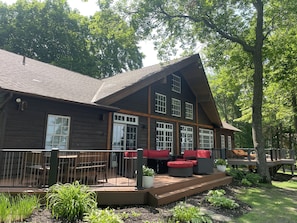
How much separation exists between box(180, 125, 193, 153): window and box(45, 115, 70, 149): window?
7.81 metres

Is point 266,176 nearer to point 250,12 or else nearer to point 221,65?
point 221,65

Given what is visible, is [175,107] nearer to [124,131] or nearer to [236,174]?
[124,131]

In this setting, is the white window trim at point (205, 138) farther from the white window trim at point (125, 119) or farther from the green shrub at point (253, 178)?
the white window trim at point (125, 119)

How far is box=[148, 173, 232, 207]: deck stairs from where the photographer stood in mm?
5502

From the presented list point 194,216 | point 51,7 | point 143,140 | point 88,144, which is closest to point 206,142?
point 143,140

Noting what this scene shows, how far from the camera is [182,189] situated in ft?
21.8

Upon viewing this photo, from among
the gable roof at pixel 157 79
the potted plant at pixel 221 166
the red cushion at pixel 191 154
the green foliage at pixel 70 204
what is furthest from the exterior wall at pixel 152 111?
the green foliage at pixel 70 204

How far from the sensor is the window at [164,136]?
12.1 metres

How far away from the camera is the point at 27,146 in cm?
682

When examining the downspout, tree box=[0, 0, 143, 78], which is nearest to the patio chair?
the downspout

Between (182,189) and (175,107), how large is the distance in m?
7.70

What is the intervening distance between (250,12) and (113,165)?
1126 cm

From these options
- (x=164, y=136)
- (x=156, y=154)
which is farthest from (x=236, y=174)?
(x=164, y=136)

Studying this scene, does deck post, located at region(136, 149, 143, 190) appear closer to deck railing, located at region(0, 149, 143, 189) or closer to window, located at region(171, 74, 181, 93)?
deck railing, located at region(0, 149, 143, 189)
